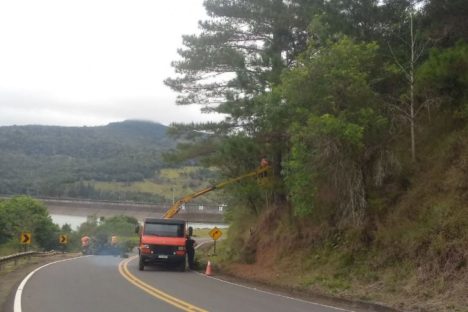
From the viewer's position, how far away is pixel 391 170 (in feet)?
65.0

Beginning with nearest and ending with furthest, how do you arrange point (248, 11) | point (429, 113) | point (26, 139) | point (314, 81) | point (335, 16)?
1. point (314, 81)
2. point (429, 113)
3. point (335, 16)
4. point (248, 11)
5. point (26, 139)

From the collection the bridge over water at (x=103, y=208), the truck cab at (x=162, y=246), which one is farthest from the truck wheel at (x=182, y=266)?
the bridge over water at (x=103, y=208)

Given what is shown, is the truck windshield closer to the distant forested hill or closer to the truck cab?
A: the truck cab

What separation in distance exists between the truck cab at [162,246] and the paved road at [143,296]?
5050 millimetres

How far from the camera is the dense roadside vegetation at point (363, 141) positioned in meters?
16.4

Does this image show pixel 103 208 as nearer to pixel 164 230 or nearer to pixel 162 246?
pixel 164 230

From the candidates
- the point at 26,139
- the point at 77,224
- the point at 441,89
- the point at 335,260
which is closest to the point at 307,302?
the point at 335,260

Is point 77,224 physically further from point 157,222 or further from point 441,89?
point 441,89

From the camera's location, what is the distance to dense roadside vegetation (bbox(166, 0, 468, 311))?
1644 cm

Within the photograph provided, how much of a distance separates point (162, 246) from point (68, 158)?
143 meters

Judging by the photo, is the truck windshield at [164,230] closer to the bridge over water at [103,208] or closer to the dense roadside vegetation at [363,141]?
the dense roadside vegetation at [363,141]

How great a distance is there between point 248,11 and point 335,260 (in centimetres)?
1252

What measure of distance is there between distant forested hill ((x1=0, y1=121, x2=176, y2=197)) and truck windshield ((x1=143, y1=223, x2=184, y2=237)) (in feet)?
283

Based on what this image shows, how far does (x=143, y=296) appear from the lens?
15492mm
